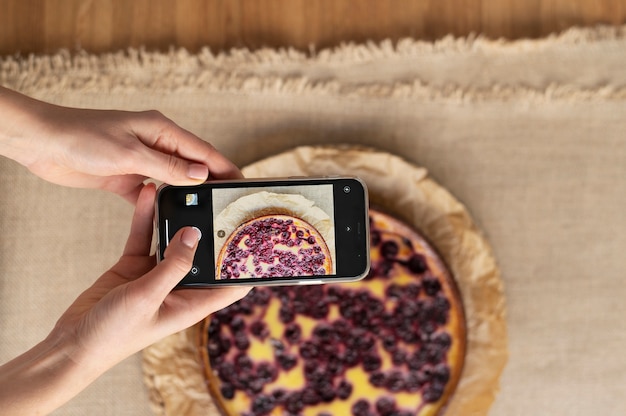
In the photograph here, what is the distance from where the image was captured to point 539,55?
2.98 ft

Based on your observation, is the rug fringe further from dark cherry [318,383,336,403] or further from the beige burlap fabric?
dark cherry [318,383,336,403]

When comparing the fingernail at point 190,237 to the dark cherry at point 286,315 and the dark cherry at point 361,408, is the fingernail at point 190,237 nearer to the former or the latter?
the dark cherry at point 286,315

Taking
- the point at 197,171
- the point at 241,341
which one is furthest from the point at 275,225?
the point at 241,341

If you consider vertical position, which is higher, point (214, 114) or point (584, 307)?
point (214, 114)

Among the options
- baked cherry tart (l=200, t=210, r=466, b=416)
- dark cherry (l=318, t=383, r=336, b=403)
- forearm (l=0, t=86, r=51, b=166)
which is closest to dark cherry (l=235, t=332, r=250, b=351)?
baked cherry tart (l=200, t=210, r=466, b=416)

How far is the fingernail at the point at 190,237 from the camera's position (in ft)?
2.03

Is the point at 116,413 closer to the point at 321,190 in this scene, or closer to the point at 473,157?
the point at 321,190

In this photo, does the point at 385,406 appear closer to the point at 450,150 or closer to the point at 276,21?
the point at 450,150

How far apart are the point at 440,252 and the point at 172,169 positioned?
41 centimetres

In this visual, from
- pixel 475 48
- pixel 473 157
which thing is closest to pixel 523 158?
pixel 473 157

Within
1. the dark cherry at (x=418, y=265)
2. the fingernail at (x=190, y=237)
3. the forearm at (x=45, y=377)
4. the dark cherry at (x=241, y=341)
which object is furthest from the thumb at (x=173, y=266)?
the dark cherry at (x=418, y=265)

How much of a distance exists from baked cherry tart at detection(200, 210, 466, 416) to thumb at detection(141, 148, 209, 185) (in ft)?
0.75

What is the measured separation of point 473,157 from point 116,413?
0.68 m

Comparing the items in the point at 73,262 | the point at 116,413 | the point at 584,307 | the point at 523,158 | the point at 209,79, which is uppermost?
the point at 209,79
